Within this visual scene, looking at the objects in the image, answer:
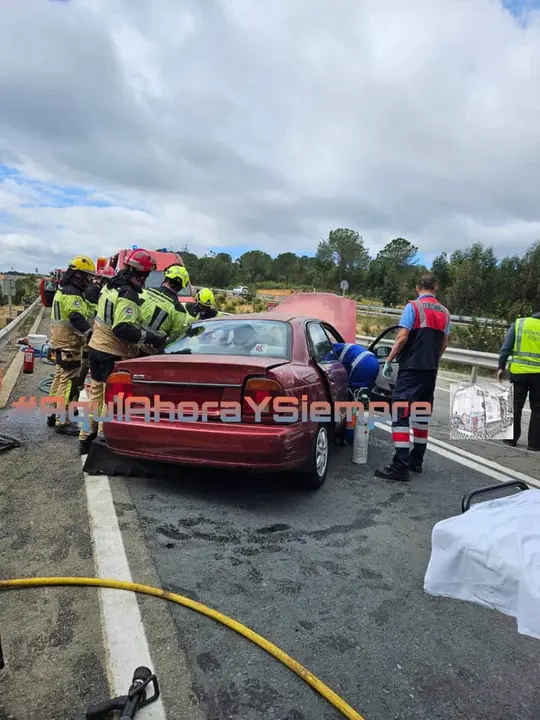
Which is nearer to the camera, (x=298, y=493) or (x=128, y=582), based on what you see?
(x=128, y=582)

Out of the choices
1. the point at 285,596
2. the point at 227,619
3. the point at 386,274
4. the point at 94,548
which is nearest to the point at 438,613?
the point at 285,596

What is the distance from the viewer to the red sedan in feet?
11.7

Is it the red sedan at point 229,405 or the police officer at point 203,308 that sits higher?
the police officer at point 203,308

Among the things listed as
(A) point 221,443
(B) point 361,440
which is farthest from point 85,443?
(B) point 361,440

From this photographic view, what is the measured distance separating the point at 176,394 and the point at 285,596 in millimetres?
1704

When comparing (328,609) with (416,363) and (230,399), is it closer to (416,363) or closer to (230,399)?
(230,399)

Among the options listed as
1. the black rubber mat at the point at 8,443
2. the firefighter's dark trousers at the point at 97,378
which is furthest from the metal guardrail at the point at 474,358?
the black rubber mat at the point at 8,443

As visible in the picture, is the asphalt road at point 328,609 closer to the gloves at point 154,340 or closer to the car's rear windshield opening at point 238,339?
the car's rear windshield opening at point 238,339

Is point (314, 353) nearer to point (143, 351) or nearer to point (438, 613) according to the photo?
point (143, 351)

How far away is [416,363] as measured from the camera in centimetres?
470

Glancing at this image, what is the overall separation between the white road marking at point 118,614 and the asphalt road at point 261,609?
0.12ft

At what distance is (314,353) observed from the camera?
176 inches

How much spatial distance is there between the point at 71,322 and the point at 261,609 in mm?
4070

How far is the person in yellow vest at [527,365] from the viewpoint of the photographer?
236 inches
